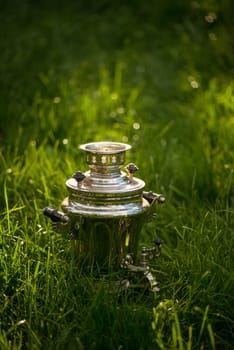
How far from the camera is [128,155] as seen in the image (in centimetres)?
394

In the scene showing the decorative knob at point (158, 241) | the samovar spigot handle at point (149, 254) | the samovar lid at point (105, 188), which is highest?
the samovar lid at point (105, 188)

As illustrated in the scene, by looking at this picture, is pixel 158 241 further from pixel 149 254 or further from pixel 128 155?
pixel 128 155

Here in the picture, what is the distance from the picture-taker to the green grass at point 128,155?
2242 mm

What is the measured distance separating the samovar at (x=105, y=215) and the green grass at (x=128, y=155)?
9 cm

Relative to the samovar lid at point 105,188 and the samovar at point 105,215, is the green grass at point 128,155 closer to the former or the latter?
the samovar at point 105,215

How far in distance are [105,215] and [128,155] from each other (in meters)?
1.61

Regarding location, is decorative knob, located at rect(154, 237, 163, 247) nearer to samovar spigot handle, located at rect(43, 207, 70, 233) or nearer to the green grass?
the green grass

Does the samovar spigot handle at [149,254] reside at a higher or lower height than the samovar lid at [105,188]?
lower

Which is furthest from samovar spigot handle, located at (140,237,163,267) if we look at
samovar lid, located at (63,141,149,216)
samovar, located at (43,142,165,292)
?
samovar lid, located at (63,141,149,216)

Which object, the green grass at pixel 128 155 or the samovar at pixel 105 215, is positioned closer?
the green grass at pixel 128 155

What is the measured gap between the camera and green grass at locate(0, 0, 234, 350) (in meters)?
2.24

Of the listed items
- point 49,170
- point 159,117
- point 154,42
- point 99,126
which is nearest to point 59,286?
point 49,170

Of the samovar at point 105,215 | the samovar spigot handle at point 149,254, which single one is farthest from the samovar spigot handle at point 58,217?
the samovar spigot handle at point 149,254

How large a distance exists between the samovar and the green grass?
9 centimetres
